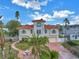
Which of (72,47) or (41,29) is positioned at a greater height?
(41,29)

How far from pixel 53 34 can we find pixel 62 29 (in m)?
1.92

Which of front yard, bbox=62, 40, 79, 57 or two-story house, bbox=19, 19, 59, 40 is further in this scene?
two-story house, bbox=19, 19, 59, 40

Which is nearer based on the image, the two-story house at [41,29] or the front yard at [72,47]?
the front yard at [72,47]

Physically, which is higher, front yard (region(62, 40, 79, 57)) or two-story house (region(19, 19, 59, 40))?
two-story house (region(19, 19, 59, 40))

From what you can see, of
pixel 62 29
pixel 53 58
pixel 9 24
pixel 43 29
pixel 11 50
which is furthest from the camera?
pixel 62 29

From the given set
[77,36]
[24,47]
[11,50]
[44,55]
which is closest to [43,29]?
[77,36]

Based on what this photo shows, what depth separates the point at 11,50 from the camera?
15.1 meters

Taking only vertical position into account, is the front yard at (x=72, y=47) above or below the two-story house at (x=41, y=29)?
below

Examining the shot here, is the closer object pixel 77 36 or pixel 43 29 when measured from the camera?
pixel 43 29

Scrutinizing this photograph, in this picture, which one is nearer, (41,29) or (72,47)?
(72,47)

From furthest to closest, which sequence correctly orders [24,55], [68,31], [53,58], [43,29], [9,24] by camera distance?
[68,31], [43,29], [9,24], [24,55], [53,58]

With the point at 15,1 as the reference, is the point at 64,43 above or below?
below

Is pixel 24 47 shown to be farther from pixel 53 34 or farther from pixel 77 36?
pixel 77 36

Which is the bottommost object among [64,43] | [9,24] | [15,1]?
[64,43]
